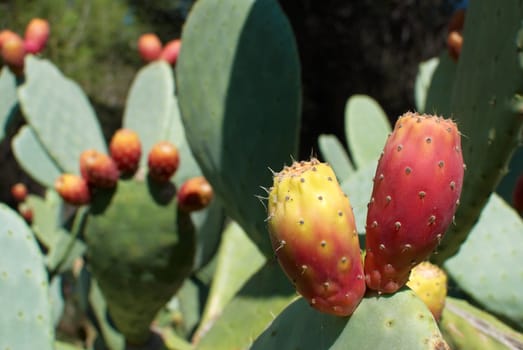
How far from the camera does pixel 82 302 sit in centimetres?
288

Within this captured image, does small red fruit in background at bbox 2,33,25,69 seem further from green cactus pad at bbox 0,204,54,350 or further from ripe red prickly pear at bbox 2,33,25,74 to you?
Result: green cactus pad at bbox 0,204,54,350

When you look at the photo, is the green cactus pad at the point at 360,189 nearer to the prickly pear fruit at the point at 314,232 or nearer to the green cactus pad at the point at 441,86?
the green cactus pad at the point at 441,86

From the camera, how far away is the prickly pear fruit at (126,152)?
1.81 m

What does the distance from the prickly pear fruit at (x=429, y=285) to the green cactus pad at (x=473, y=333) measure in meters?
0.24

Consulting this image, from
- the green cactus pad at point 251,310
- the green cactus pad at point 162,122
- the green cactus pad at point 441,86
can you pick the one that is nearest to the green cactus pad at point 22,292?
the green cactus pad at point 251,310

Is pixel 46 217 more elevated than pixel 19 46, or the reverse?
pixel 19 46

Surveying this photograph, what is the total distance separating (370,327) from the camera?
30.7 inches

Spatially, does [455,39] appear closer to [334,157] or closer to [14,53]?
[334,157]

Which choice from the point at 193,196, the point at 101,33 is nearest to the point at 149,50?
the point at 193,196

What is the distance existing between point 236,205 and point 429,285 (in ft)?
1.81

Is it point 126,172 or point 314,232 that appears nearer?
point 314,232

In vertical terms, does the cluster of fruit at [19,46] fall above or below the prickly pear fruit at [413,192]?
below

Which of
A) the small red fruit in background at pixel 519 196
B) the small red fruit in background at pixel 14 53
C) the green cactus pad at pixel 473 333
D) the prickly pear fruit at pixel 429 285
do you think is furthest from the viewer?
the small red fruit in background at pixel 14 53

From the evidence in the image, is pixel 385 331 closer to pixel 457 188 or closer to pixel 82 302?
pixel 457 188
